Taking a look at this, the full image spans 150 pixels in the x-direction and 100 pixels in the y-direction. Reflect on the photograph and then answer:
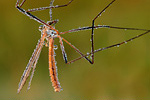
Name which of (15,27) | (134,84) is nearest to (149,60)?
(134,84)

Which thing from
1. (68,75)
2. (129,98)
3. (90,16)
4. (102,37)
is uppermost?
(90,16)

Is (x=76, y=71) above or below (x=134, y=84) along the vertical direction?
above

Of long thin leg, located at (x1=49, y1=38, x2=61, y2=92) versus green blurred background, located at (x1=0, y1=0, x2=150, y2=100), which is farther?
green blurred background, located at (x1=0, y1=0, x2=150, y2=100)

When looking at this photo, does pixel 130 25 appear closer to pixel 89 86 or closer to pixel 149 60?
pixel 149 60

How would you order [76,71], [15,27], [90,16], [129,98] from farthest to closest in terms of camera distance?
[15,27], [76,71], [90,16], [129,98]

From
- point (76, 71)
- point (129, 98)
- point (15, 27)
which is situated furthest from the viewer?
point (15, 27)

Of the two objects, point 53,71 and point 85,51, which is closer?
point 53,71

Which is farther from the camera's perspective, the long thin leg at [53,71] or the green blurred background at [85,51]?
the green blurred background at [85,51]

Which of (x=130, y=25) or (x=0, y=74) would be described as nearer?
(x=130, y=25)
